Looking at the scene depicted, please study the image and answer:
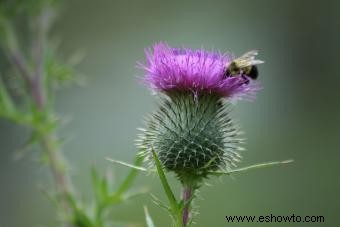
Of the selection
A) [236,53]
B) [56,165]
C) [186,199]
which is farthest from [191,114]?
[236,53]

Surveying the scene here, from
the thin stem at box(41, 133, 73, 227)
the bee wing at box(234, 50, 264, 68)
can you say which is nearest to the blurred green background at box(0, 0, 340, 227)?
the thin stem at box(41, 133, 73, 227)

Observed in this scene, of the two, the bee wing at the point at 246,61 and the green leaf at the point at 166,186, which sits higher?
the bee wing at the point at 246,61

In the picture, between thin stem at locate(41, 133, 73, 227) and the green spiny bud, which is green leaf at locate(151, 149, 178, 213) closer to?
the green spiny bud

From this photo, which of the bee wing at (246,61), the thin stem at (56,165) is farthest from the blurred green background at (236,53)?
the bee wing at (246,61)

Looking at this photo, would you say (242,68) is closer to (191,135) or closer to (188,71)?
(188,71)

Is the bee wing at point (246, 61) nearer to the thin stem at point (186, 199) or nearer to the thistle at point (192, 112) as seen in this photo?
the thistle at point (192, 112)

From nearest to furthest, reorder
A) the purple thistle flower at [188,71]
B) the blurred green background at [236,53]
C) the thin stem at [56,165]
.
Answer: the purple thistle flower at [188,71] < the thin stem at [56,165] < the blurred green background at [236,53]

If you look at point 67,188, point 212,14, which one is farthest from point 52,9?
point 212,14

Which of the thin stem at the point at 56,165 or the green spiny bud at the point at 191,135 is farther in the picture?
the thin stem at the point at 56,165
